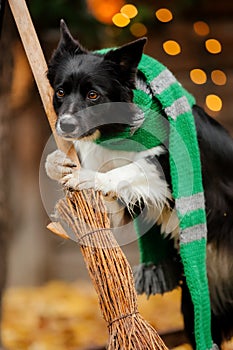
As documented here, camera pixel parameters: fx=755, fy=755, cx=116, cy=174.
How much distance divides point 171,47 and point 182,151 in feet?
7.66

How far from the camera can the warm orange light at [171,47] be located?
15.4 ft

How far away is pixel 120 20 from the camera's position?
448cm

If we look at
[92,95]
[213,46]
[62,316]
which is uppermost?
[92,95]

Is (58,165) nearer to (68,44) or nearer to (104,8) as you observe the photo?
(68,44)

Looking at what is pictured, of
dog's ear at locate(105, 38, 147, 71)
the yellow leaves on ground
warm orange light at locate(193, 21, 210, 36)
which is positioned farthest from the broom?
warm orange light at locate(193, 21, 210, 36)

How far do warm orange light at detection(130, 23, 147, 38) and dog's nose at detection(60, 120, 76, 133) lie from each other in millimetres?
2162

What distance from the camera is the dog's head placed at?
7.90ft

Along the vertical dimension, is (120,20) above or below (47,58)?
above

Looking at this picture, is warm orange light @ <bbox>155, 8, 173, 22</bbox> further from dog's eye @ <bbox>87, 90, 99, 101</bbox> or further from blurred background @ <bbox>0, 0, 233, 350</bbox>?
dog's eye @ <bbox>87, 90, 99, 101</bbox>

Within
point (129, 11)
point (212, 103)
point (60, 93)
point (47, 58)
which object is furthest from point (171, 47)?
point (60, 93)

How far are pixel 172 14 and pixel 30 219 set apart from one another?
Result: 1818mm

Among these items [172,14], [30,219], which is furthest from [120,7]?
[30,219]

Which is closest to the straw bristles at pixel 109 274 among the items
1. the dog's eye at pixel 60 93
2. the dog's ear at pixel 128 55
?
the dog's eye at pixel 60 93

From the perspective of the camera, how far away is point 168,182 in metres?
2.60
